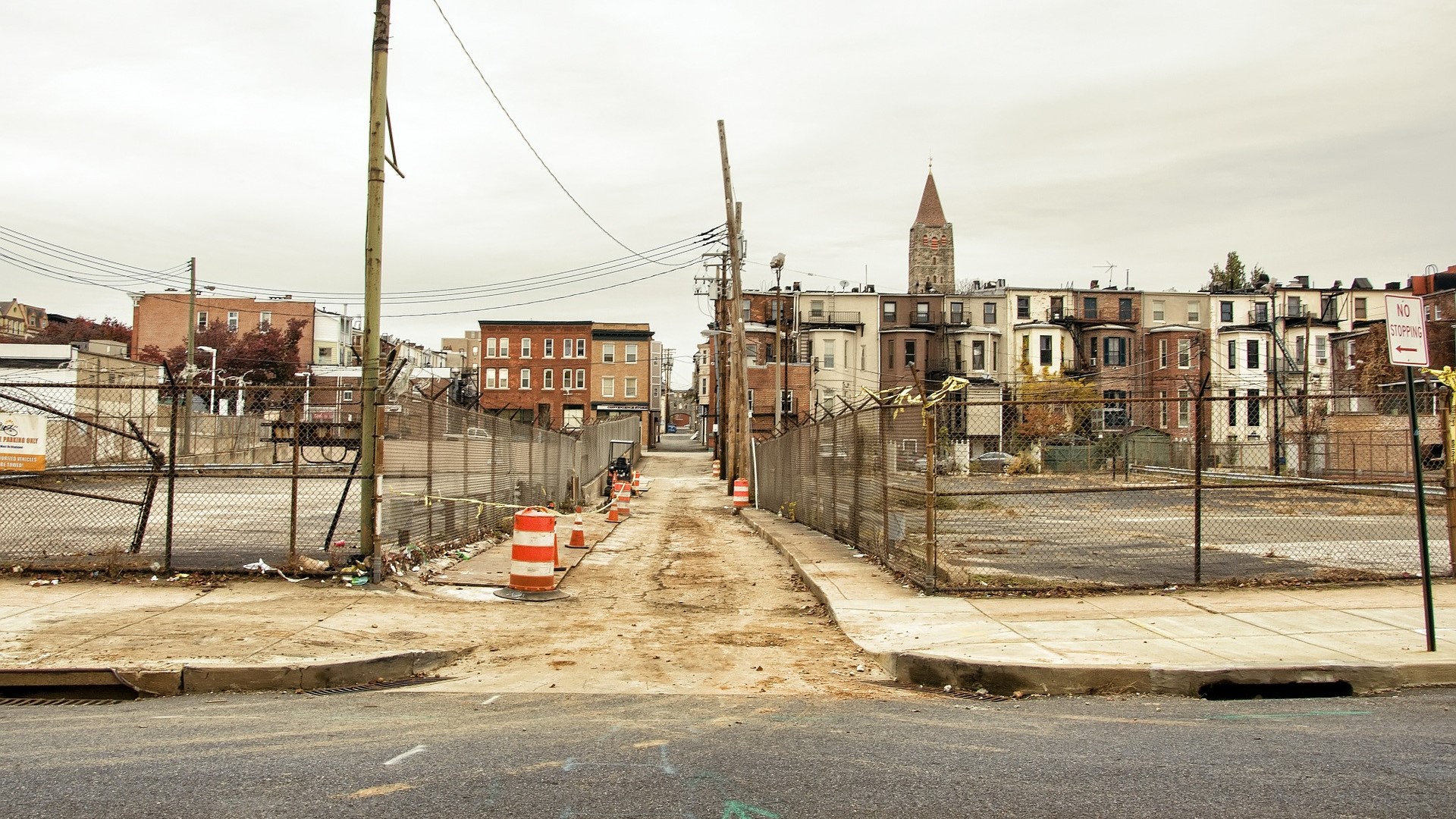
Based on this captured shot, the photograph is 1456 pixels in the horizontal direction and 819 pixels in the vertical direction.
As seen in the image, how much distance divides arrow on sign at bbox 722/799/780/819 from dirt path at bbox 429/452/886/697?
282cm

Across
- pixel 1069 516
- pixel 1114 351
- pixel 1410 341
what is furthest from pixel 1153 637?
pixel 1114 351

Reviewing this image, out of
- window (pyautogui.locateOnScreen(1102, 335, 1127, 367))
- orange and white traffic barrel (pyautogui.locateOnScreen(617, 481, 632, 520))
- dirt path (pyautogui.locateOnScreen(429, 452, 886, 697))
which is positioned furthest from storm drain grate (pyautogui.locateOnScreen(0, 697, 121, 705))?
window (pyautogui.locateOnScreen(1102, 335, 1127, 367))

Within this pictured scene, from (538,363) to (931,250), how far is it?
3733cm

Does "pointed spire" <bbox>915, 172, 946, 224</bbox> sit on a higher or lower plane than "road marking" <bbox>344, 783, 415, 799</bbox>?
higher

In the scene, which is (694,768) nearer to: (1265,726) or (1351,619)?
(1265,726)

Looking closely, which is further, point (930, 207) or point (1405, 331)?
point (930, 207)

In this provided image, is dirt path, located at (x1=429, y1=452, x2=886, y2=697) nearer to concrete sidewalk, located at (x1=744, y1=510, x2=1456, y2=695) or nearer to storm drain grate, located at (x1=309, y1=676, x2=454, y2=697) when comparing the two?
storm drain grate, located at (x1=309, y1=676, x2=454, y2=697)

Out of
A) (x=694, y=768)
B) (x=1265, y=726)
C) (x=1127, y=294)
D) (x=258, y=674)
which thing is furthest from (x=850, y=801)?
(x=1127, y=294)

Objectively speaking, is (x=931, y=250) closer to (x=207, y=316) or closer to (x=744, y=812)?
(x=207, y=316)

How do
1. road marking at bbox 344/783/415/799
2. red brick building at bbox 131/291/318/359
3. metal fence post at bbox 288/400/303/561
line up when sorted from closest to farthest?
1. road marking at bbox 344/783/415/799
2. metal fence post at bbox 288/400/303/561
3. red brick building at bbox 131/291/318/359

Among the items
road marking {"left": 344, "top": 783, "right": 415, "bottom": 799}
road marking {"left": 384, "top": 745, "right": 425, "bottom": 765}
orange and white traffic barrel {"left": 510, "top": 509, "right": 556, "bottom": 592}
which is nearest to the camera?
road marking {"left": 344, "top": 783, "right": 415, "bottom": 799}

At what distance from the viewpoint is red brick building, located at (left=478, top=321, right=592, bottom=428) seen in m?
83.6

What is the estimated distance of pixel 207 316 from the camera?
84.1 meters

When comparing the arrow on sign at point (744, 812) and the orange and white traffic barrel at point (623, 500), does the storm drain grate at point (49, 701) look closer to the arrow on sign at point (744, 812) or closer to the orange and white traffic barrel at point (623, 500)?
the arrow on sign at point (744, 812)
